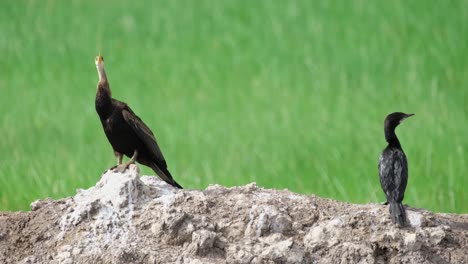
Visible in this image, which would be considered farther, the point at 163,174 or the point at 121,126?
the point at 163,174

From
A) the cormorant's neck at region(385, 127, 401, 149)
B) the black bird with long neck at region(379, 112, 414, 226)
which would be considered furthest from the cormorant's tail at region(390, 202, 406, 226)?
the cormorant's neck at region(385, 127, 401, 149)

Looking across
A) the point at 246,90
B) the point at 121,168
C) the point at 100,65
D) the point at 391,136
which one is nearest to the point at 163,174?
the point at 121,168

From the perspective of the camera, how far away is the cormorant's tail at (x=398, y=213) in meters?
6.20

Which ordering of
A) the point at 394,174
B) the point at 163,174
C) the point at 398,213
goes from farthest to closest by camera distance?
1. the point at 163,174
2. the point at 394,174
3. the point at 398,213

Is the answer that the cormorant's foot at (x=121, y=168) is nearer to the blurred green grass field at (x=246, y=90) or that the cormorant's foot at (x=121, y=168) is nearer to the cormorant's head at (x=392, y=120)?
the cormorant's head at (x=392, y=120)

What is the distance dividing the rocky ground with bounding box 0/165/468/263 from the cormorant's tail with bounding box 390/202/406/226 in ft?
0.16

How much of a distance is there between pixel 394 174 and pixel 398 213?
1.00 ft

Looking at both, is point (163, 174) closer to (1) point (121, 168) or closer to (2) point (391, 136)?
(1) point (121, 168)

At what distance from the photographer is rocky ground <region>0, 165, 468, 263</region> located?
19.6 ft

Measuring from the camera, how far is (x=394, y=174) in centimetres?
641

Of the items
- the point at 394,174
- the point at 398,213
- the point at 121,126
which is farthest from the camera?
the point at 121,126

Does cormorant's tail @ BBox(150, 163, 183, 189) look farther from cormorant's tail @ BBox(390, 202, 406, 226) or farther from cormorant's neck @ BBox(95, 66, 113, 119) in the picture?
cormorant's tail @ BBox(390, 202, 406, 226)

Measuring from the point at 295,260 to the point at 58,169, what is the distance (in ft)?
16.6

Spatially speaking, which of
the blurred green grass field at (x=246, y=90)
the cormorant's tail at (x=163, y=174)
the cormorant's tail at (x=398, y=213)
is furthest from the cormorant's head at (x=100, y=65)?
the blurred green grass field at (x=246, y=90)
